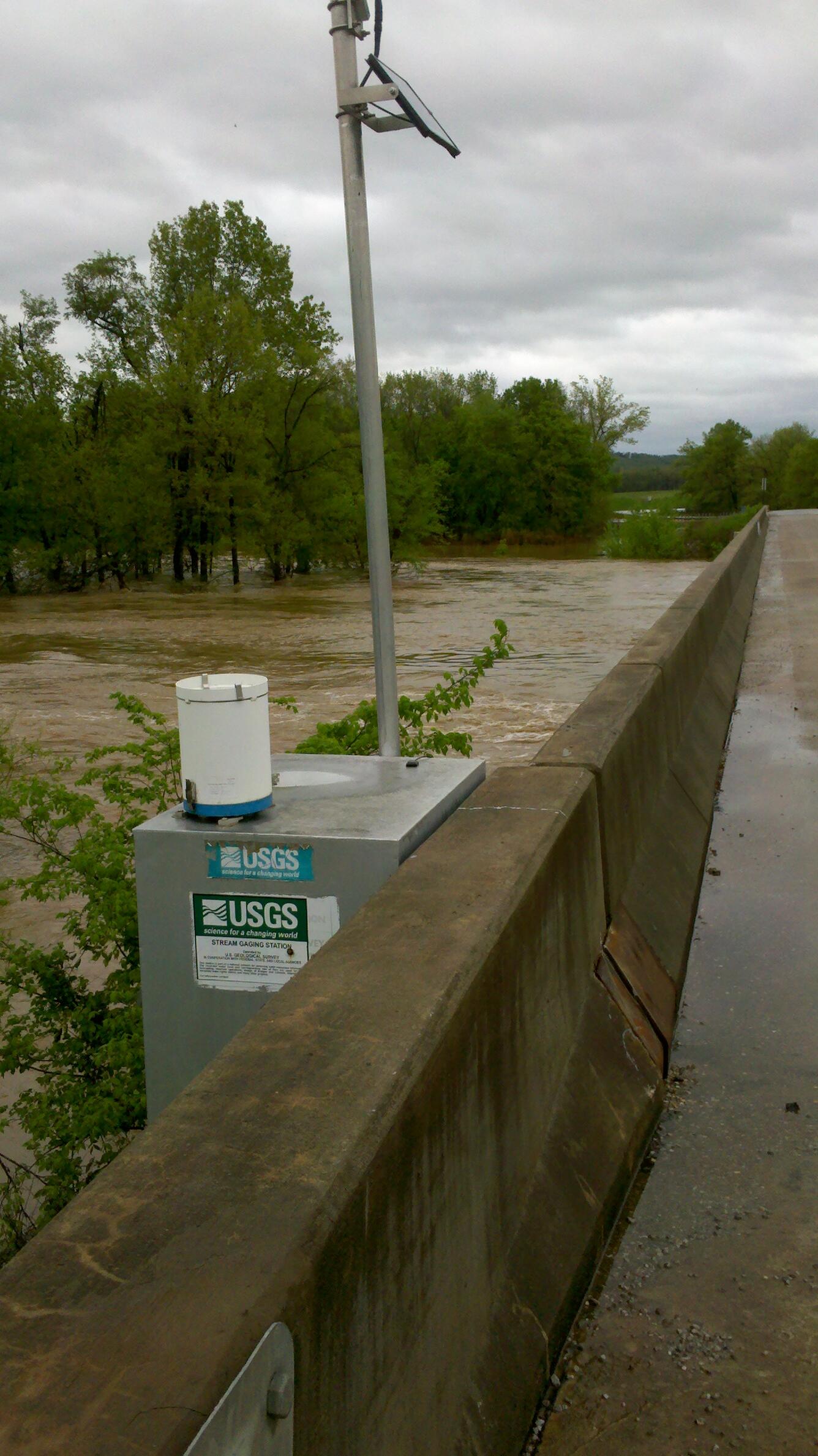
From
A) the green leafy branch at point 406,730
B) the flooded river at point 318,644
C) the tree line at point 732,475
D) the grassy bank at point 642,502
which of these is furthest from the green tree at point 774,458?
the green leafy branch at point 406,730

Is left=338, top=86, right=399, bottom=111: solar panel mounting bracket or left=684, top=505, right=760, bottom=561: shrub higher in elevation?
left=338, top=86, right=399, bottom=111: solar panel mounting bracket

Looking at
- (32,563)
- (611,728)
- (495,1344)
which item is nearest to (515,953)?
(495,1344)

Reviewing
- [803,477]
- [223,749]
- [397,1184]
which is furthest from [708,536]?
[803,477]

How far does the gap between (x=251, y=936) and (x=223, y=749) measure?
1.91ft

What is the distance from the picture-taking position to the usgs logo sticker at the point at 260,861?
3598mm

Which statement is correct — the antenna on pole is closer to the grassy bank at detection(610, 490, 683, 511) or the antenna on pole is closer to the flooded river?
the flooded river

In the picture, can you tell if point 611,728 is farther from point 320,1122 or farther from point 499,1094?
point 320,1122

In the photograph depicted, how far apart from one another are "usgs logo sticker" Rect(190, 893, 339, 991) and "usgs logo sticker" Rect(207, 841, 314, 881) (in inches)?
2.4

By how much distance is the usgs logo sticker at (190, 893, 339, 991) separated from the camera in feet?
11.9

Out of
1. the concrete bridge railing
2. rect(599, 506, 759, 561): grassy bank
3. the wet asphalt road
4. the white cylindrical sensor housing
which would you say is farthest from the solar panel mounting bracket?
rect(599, 506, 759, 561): grassy bank

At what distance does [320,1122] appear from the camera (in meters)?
2.27

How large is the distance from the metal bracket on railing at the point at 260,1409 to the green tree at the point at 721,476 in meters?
151

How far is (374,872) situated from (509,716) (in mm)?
14595

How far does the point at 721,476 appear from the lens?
147875 millimetres
